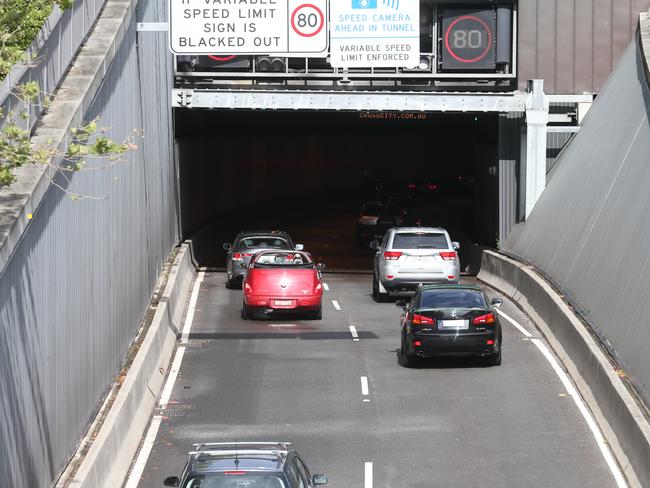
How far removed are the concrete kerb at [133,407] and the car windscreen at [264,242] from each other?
230 inches

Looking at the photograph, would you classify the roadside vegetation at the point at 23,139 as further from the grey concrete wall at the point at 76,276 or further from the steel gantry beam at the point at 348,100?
the steel gantry beam at the point at 348,100

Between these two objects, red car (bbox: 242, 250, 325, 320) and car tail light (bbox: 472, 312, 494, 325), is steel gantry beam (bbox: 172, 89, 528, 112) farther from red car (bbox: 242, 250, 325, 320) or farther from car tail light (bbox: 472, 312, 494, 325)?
car tail light (bbox: 472, 312, 494, 325)

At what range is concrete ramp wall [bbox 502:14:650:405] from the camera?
64.6 ft

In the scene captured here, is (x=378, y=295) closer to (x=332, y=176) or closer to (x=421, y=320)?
(x=421, y=320)

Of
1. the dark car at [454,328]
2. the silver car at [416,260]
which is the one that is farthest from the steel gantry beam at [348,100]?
the dark car at [454,328]

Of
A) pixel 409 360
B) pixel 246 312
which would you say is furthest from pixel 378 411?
pixel 246 312

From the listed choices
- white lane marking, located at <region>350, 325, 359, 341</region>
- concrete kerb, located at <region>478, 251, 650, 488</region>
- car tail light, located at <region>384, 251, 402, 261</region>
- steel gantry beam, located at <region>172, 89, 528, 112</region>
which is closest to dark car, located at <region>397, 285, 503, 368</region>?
concrete kerb, located at <region>478, 251, 650, 488</region>

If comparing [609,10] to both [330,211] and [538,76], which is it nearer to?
[538,76]

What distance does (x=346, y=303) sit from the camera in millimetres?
32812

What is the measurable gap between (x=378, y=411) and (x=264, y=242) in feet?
49.3

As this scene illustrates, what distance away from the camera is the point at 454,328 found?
75.2 ft

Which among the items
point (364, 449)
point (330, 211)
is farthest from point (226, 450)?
point (330, 211)

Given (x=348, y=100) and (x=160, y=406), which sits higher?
(x=348, y=100)

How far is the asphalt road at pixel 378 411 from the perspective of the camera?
17.0 m
